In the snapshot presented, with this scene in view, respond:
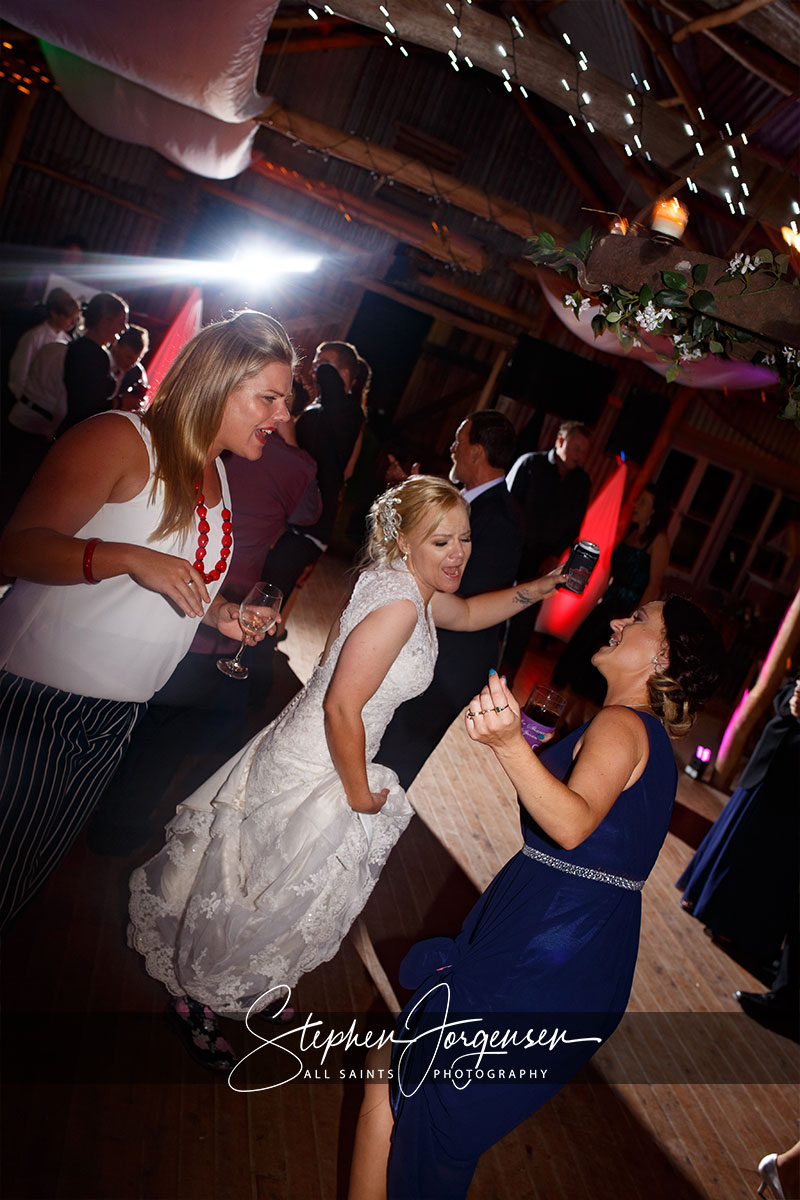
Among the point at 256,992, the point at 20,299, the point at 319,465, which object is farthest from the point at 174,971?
the point at 20,299

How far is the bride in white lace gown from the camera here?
2281 millimetres

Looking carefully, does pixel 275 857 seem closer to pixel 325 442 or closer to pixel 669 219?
pixel 669 219

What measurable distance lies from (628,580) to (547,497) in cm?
80

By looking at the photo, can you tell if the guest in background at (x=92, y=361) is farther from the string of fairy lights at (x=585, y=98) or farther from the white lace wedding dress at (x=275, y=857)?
the white lace wedding dress at (x=275, y=857)

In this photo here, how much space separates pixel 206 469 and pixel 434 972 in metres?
1.37

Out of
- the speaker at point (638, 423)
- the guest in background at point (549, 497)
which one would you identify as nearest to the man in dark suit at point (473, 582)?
the guest in background at point (549, 497)

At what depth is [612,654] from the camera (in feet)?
6.70

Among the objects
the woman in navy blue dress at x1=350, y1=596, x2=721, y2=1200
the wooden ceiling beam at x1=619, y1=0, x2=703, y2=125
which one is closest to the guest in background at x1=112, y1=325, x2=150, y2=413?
the wooden ceiling beam at x1=619, y1=0, x2=703, y2=125

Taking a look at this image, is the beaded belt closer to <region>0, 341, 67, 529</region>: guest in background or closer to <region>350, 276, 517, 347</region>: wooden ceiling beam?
<region>0, 341, 67, 529</region>: guest in background

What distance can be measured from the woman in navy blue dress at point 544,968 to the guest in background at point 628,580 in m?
3.36

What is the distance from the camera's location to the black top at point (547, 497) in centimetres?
548

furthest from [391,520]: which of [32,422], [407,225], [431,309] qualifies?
[431,309]

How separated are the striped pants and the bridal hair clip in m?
0.98

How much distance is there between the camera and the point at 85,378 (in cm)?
531
